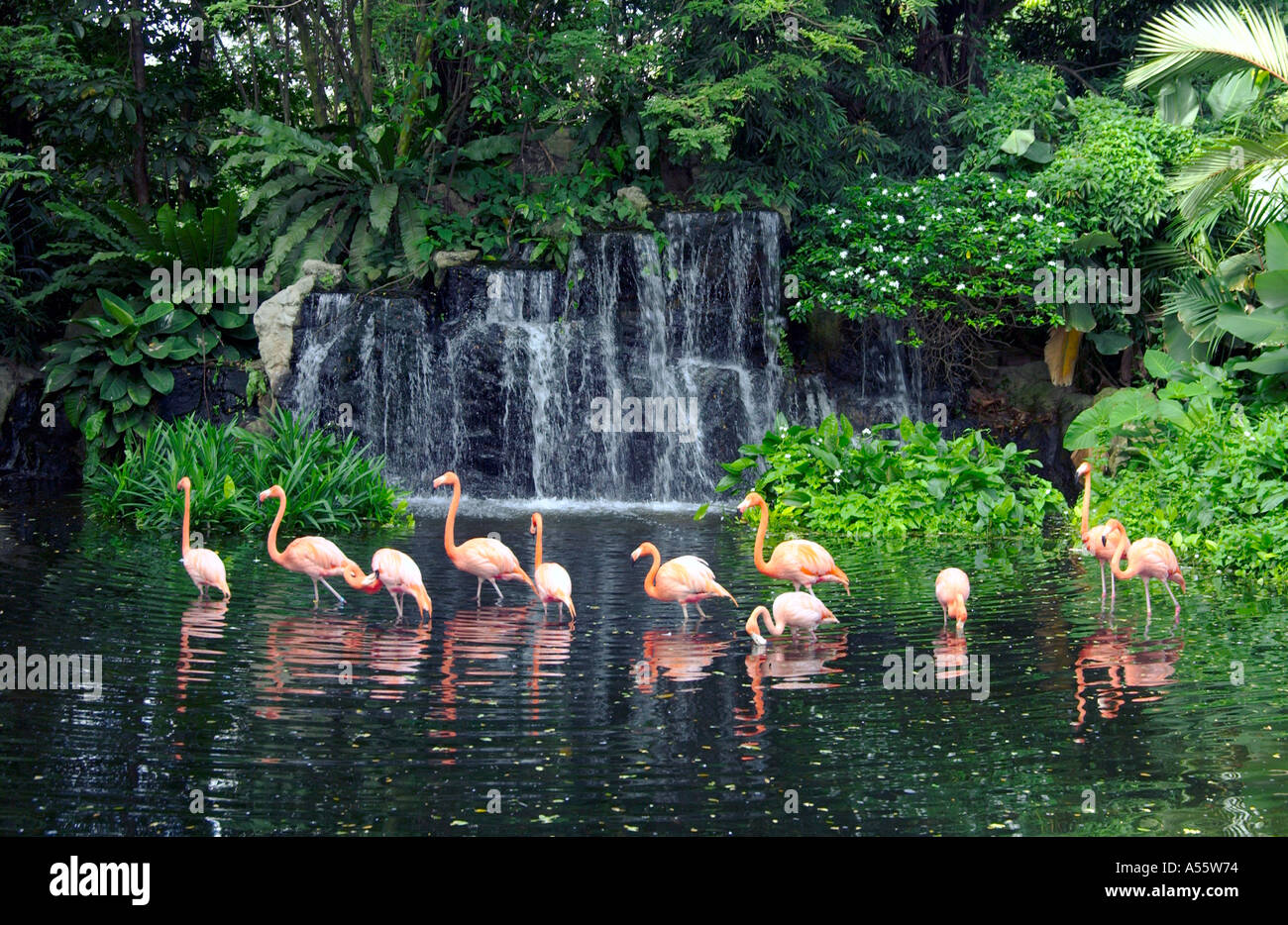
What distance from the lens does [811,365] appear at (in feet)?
56.7

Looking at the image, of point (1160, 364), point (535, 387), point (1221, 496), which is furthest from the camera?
point (535, 387)

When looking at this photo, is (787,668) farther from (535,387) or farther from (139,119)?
(139,119)

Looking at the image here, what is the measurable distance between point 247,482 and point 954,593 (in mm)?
7729

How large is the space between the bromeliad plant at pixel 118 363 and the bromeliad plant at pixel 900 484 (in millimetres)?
7426

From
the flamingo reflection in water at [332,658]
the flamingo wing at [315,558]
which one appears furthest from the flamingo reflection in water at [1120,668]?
the flamingo wing at [315,558]

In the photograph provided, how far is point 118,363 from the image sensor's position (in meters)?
16.3

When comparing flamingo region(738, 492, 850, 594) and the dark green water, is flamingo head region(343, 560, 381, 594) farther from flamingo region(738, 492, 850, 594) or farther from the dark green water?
flamingo region(738, 492, 850, 594)

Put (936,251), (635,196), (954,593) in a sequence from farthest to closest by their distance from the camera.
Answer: (635,196), (936,251), (954,593)

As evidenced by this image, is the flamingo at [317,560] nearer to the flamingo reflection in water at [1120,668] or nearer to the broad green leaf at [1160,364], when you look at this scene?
the flamingo reflection in water at [1120,668]

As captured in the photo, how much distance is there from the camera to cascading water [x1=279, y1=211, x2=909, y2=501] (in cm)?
1645

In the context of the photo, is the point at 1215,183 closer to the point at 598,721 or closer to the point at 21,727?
the point at 598,721

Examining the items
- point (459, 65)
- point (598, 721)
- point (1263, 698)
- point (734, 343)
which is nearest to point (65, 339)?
point (459, 65)

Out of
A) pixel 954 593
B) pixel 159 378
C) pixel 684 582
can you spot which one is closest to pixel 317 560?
pixel 684 582

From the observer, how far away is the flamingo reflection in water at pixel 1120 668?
248 inches
